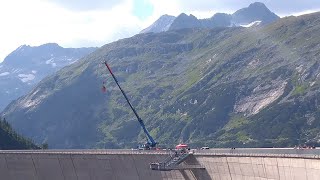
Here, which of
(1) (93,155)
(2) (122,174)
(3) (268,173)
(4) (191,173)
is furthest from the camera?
(1) (93,155)

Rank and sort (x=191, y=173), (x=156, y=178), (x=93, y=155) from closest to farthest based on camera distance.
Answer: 1. (x=191, y=173)
2. (x=156, y=178)
3. (x=93, y=155)

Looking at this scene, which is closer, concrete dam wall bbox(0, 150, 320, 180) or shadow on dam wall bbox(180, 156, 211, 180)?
concrete dam wall bbox(0, 150, 320, 180)

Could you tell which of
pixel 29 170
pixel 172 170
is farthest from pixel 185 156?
pixel 29 170

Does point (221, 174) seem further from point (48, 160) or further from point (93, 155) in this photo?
point (48, 160)

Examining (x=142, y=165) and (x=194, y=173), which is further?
(x=142, y=165)

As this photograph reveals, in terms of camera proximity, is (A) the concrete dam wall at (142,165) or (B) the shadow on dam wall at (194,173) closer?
(A) the concrete dam wall at (142,165)

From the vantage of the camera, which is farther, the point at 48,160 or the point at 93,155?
the point at 48,160
